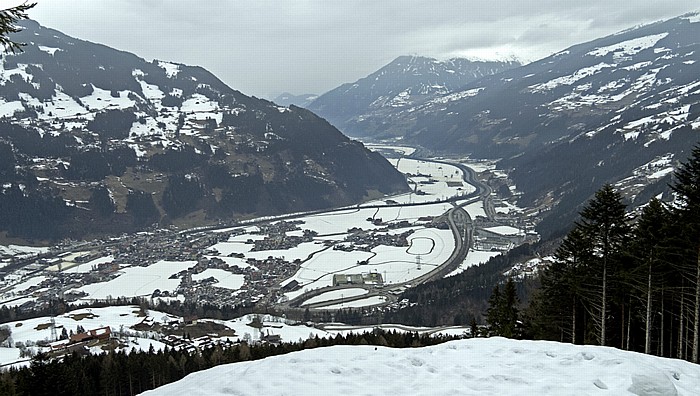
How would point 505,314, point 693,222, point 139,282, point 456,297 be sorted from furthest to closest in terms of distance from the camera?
point 139,282, point 456,297, point 505,314, point 693,222

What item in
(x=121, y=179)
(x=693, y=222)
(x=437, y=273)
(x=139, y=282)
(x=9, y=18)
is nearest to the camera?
(x=9, y=18)

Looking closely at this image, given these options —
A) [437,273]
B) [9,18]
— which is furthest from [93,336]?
[437,273]

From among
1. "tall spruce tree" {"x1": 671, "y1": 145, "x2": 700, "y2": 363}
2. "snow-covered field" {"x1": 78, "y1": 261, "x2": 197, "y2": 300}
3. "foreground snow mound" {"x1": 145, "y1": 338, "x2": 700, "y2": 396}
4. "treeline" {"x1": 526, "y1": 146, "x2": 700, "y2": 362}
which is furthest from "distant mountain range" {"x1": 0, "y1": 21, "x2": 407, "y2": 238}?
"tall spruce tree" {"x1": 671, "y1": 145, "x2": 700, "y2": 363}

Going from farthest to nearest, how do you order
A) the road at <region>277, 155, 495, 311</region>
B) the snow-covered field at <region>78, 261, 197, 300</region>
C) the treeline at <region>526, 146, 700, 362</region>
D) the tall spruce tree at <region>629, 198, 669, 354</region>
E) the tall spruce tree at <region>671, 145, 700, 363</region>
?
the snow-covered field at <region>78, 261, 197, 300</region> → the road at <region>277, 155, 495, 311</region> → the tall spruce tree at <region>629, 198, 669, 354</region> → the treeline at <region>526, 146, 700, 362</region> → the tall spruce tree at <region>671, 145, 700, 363</region>

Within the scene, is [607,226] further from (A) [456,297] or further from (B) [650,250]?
(A) [456,297]

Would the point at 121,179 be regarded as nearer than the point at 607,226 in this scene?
No

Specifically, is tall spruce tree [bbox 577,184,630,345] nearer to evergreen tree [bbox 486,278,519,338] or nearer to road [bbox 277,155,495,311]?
evergreen tree [bbox 486,278,519,338]
